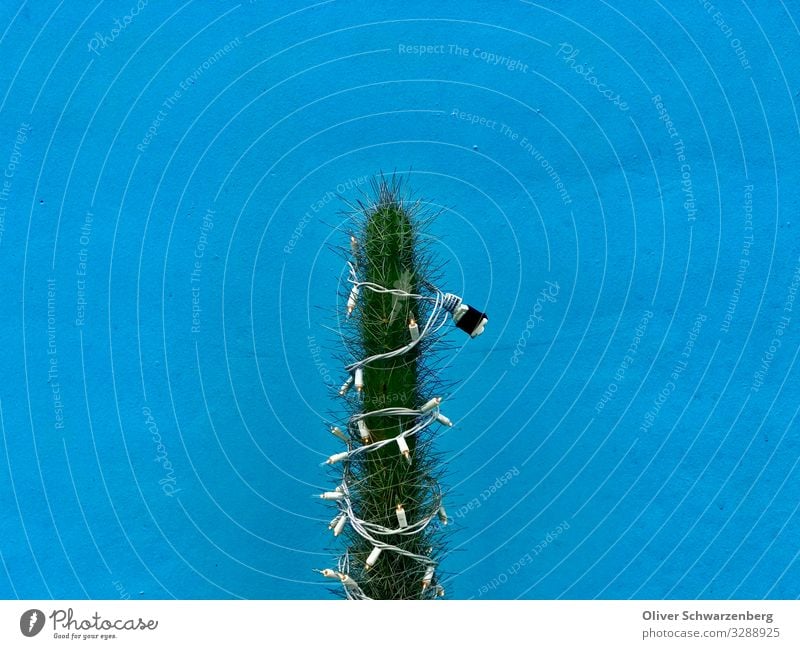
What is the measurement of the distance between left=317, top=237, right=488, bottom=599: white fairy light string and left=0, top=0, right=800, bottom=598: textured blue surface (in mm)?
727

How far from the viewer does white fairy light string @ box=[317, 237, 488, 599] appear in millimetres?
1729

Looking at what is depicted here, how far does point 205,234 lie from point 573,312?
1175 mm

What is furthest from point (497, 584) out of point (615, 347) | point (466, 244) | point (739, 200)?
point (739, 200)

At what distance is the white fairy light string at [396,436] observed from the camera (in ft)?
5.67

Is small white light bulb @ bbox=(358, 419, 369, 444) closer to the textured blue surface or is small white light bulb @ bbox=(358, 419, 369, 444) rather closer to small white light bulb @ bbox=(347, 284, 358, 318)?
small white light bulb @ bbox=(347, 284, 358, 318)

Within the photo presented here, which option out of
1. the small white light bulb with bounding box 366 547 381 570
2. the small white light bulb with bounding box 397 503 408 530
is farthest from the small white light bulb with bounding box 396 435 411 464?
the small white light bulb with bounding box 366 547 381 570

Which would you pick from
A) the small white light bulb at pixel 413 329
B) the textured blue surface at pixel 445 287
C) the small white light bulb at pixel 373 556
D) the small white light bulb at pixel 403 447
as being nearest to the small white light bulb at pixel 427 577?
the small white light bulb at pixel 373 556

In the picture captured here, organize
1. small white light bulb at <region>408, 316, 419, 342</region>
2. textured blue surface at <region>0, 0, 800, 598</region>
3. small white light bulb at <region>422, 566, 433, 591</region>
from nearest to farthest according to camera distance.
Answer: small white light bulb at <region>408, 316, 419, 342</region>
small white light bulb at <region>422, 566, 433, 591</region>
textured blue surface at <region>0, 0, 800, 598</region>

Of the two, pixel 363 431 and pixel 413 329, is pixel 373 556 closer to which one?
pixel 363 431

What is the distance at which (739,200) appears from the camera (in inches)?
99.0

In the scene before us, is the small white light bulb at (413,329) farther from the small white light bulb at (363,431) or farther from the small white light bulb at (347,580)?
the small white light bulb at (347,580)

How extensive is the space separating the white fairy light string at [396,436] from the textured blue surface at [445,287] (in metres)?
0.73
